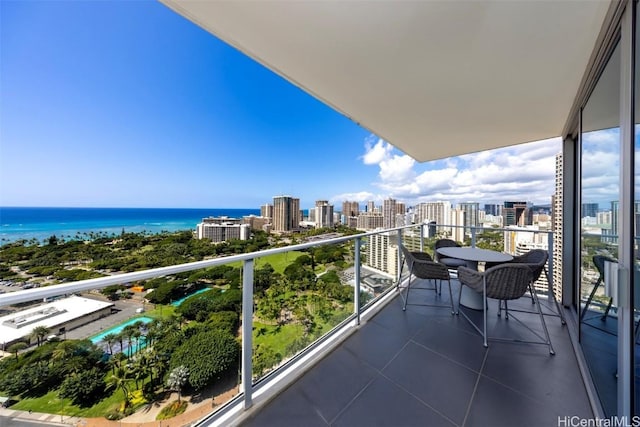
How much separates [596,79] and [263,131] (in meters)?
13.4

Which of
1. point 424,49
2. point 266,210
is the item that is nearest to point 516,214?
point 424,49

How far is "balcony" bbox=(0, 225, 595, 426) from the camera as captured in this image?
1449 millimetres

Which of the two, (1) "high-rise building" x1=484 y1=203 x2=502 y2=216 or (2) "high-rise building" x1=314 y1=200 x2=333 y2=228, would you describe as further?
(2) "high-rise building" x1=314 y1=200 x2=333 y2=228

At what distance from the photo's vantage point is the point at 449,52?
1912mm

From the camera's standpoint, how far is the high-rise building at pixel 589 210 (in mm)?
1732

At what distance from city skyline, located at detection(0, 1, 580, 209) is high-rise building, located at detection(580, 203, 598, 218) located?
59.5 inches

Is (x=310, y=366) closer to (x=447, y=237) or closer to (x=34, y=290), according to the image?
(x=34, y=290)

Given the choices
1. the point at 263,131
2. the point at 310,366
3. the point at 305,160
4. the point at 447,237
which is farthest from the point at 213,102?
the point at 310,366

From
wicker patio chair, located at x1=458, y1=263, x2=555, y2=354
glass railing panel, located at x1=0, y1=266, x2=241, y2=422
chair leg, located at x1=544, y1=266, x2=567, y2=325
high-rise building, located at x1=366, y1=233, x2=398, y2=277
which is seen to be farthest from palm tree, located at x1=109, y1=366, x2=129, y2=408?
chair leg, located at x1=544, y1=266, x2=567, y2=325

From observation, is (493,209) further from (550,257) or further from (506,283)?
(506,283)

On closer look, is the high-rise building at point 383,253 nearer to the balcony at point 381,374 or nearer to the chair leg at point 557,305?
the balcony at point 381,374

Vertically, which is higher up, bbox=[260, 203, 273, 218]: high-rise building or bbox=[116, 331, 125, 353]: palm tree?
bbox=[260, 203, 273, 218]: high-rise building

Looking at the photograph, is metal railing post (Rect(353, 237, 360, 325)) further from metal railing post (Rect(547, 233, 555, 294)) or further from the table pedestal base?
metal railing post (Rect(547, 233, 555, 294))

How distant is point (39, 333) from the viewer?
0.89 metres
